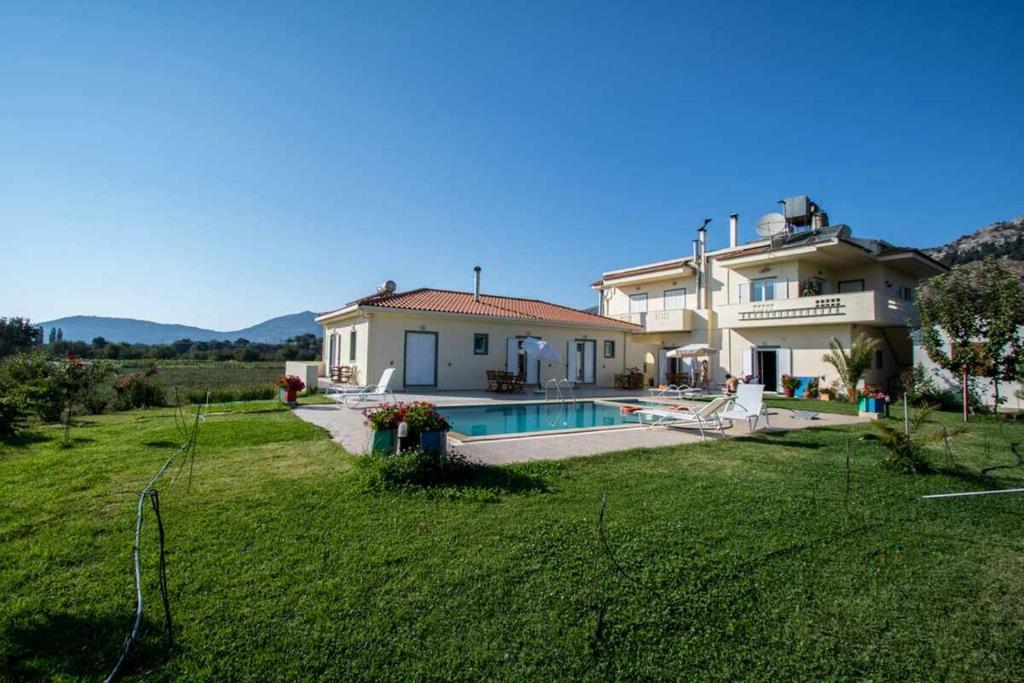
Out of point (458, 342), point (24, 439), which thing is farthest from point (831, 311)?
point (24, 439)

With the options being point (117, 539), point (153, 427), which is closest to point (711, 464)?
point (117, 539)

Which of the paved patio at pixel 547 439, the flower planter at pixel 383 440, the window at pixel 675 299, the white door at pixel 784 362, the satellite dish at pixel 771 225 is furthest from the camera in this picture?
the window at pixel 675 299

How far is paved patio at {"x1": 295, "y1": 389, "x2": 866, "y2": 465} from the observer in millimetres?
7283

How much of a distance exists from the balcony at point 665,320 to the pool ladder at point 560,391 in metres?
6.87

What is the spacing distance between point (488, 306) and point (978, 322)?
1703 cm

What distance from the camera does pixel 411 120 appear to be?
12.8m

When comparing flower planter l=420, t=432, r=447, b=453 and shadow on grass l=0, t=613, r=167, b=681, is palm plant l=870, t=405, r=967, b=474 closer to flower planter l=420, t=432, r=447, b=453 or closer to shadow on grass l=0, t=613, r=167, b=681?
flower planter l=420, t=432, r=447, b=453

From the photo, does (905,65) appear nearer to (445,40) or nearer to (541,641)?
(445,40)

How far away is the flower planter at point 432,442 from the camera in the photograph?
5.99 metres

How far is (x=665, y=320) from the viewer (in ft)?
82.2

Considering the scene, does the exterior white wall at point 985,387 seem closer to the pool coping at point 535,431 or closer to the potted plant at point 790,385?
the potted plant at point 790,385

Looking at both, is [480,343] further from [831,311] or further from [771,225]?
[771,225]

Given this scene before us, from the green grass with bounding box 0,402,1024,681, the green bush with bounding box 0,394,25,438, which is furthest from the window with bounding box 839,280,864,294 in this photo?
the green bush with bounding box 0,394,25,438

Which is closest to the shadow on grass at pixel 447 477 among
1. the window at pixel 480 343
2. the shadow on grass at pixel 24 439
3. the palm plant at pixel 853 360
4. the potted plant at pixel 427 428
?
the potted plant at pixel 427 428
